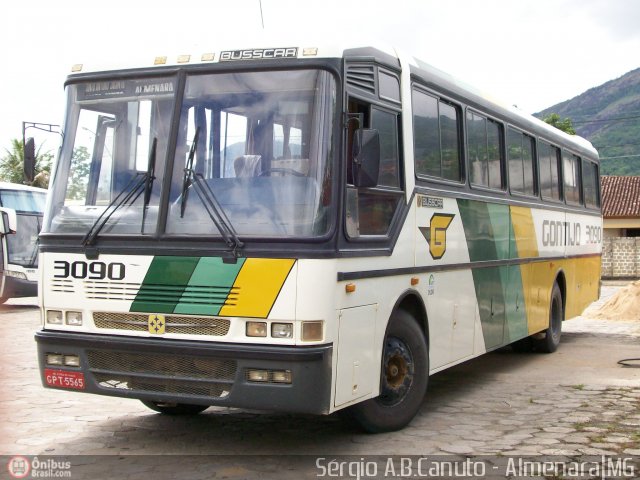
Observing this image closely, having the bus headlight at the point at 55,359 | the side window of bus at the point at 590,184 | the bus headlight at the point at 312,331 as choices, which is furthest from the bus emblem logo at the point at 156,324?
the side window of bus at the point at 590,184

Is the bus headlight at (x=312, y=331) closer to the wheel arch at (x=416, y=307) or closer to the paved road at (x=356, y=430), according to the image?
the paved road at (x=356, y=430)

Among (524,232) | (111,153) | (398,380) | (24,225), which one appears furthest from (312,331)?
(24,225)

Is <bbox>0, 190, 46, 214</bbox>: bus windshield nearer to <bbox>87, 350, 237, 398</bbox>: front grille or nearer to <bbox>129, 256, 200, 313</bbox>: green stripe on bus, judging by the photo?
<bbox>87, 350, 237, 398</bbox>: front grille

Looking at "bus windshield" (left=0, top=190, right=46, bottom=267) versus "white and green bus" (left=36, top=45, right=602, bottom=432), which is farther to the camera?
"bus windshield" (left=0, top=190, right=46, bottom=267)

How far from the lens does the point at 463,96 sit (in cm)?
929

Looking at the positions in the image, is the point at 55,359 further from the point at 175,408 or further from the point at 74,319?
the point at 175,408

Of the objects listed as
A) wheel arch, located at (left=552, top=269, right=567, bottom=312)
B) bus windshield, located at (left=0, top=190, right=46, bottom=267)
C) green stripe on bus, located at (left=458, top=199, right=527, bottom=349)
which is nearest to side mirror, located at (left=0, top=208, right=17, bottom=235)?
bus windshield, located at (left=0, top=190, right=46, bottom=267)

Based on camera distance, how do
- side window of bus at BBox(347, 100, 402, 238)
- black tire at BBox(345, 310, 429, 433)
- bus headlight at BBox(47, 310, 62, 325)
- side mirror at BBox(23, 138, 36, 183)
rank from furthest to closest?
side mirror at BBox(23, 138, 36, 183) < black tire at BBox(345, 310, 429, 433) < bus headlight at BBox(47, 310, 62, 325) < side window of bus at BBox(347, 100, 402, 238)

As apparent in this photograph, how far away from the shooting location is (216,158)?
6527 mm

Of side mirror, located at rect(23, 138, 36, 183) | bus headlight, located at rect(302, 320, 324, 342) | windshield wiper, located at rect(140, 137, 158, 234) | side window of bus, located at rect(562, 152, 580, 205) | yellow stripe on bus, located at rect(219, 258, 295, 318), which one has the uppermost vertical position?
side window of bus, located at rect(562, 152, 580, 205)

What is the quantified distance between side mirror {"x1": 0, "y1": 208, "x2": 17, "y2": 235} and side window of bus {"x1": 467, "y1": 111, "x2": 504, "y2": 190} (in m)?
14.9

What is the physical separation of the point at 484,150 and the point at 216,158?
4.09 meters

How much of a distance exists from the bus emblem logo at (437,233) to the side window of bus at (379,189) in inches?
27.6

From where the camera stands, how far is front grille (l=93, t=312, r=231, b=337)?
245 inches
